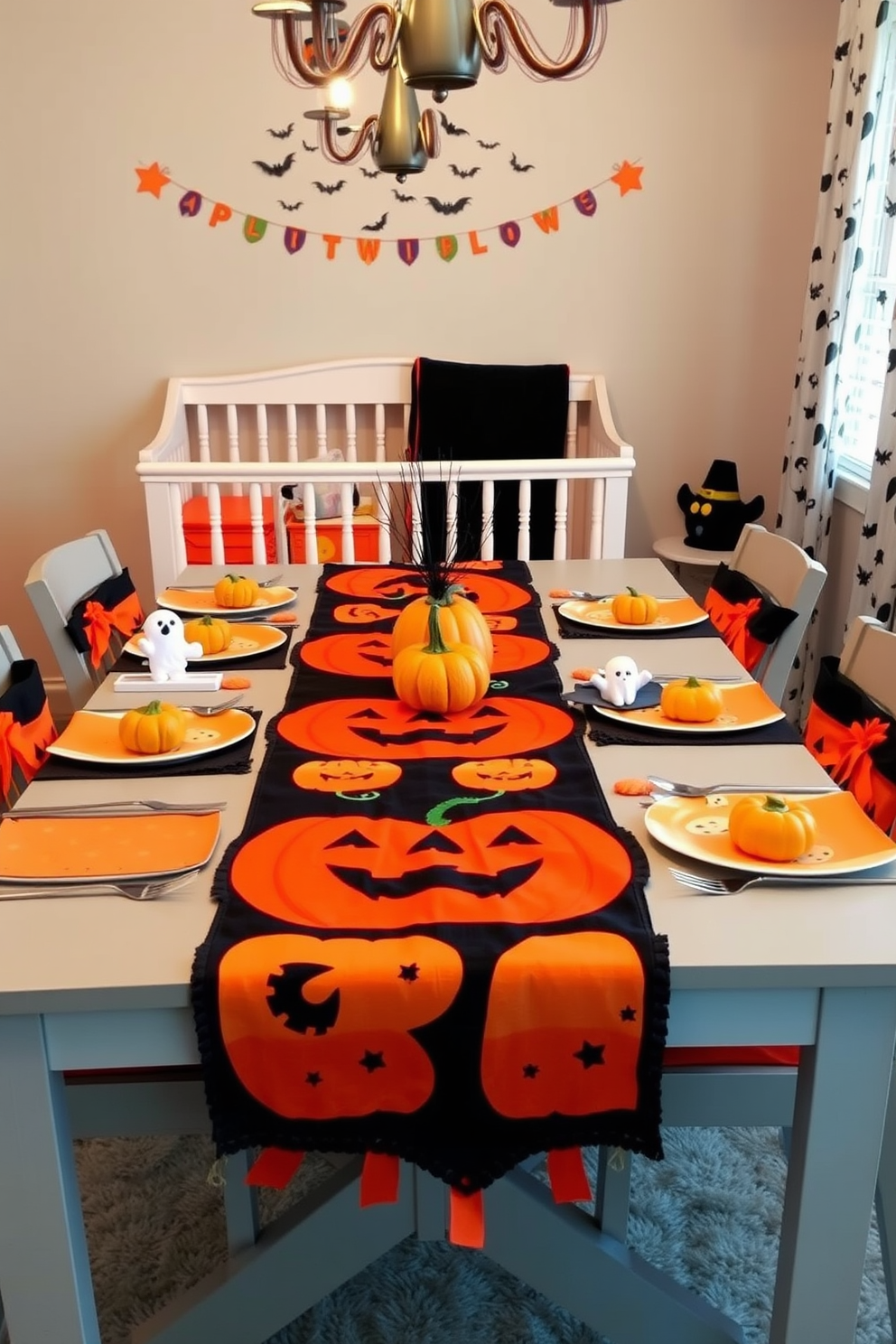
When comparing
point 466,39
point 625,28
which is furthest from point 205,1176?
point 625,28

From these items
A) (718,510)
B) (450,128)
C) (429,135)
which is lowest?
(718,510)

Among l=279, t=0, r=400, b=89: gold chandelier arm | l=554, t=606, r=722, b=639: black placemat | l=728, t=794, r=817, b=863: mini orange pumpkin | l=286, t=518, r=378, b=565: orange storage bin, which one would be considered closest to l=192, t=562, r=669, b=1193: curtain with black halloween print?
l=728, t=794, r=817, b=863: mini orange pumpkin

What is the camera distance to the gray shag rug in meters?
1.42

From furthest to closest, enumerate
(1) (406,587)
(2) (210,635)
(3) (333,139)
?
(1) (406,587) < (3) (333,139) < (2) (210,635)

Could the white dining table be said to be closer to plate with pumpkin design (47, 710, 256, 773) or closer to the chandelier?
plate with pumpkin design (47, 710, 256, 773)

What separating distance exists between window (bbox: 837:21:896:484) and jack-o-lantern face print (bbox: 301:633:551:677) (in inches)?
57.7

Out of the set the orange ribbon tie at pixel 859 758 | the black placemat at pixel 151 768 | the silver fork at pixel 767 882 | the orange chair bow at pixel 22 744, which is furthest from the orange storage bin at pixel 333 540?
the silver fork at pixel 767 882

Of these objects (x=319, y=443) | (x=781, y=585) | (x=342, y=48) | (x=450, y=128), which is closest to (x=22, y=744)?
(x=342, y=48)

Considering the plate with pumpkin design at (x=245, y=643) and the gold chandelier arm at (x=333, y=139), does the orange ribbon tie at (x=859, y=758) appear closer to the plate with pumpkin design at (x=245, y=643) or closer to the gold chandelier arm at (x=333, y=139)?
the plate with pumpkin design at (x=245, y=643)

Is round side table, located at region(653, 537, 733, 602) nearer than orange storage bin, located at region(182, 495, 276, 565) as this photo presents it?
No

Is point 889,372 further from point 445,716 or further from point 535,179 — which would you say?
point 445,716

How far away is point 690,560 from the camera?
3.13m

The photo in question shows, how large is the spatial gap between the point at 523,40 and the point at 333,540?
75.7 inches

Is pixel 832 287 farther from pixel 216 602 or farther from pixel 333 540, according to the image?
pixel 216 602
